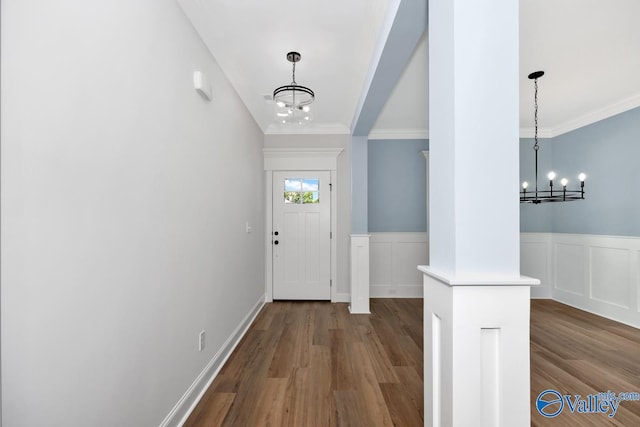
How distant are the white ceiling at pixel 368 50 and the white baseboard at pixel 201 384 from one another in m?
2.37

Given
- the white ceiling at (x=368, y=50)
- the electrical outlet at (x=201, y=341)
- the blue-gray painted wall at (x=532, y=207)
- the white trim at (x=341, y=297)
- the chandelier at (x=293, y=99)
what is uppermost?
the white ceiling at (x=368, y=50)

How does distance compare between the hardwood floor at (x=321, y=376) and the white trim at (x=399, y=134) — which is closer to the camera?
the hardwood floor at (x=321, y=376)

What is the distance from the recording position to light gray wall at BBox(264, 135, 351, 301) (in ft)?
14.7

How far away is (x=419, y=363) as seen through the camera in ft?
8.21

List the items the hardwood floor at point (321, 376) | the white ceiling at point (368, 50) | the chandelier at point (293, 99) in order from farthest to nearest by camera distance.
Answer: the chandelier at point (293, 99)
the white ceiling at point (368, 50)
the hardwood floor at point (321, 376)

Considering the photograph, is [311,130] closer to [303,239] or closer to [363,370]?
[303,239]

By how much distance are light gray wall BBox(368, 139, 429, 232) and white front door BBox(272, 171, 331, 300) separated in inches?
31.5

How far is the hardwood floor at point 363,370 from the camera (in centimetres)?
185

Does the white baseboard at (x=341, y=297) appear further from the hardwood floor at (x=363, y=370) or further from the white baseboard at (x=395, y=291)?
the hardwood floor at (x=363, y=370)

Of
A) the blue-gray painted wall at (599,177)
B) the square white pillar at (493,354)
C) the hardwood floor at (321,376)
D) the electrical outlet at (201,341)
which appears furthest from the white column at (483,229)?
the blue-gray painted wall at (599,177)

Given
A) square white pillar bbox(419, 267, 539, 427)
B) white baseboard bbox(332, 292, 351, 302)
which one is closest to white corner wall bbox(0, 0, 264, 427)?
square white pillar bbox(419, 267, 539, 427)

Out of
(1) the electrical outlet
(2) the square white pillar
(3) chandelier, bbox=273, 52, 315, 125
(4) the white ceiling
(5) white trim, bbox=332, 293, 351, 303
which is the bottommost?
(5) white trim, bbox=332, 293, 351, 303

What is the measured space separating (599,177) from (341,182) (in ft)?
10.7

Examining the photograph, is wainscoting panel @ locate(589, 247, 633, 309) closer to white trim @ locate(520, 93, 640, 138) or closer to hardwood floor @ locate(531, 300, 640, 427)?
hardwood floor @ locate(531, 300, 640, 427)
